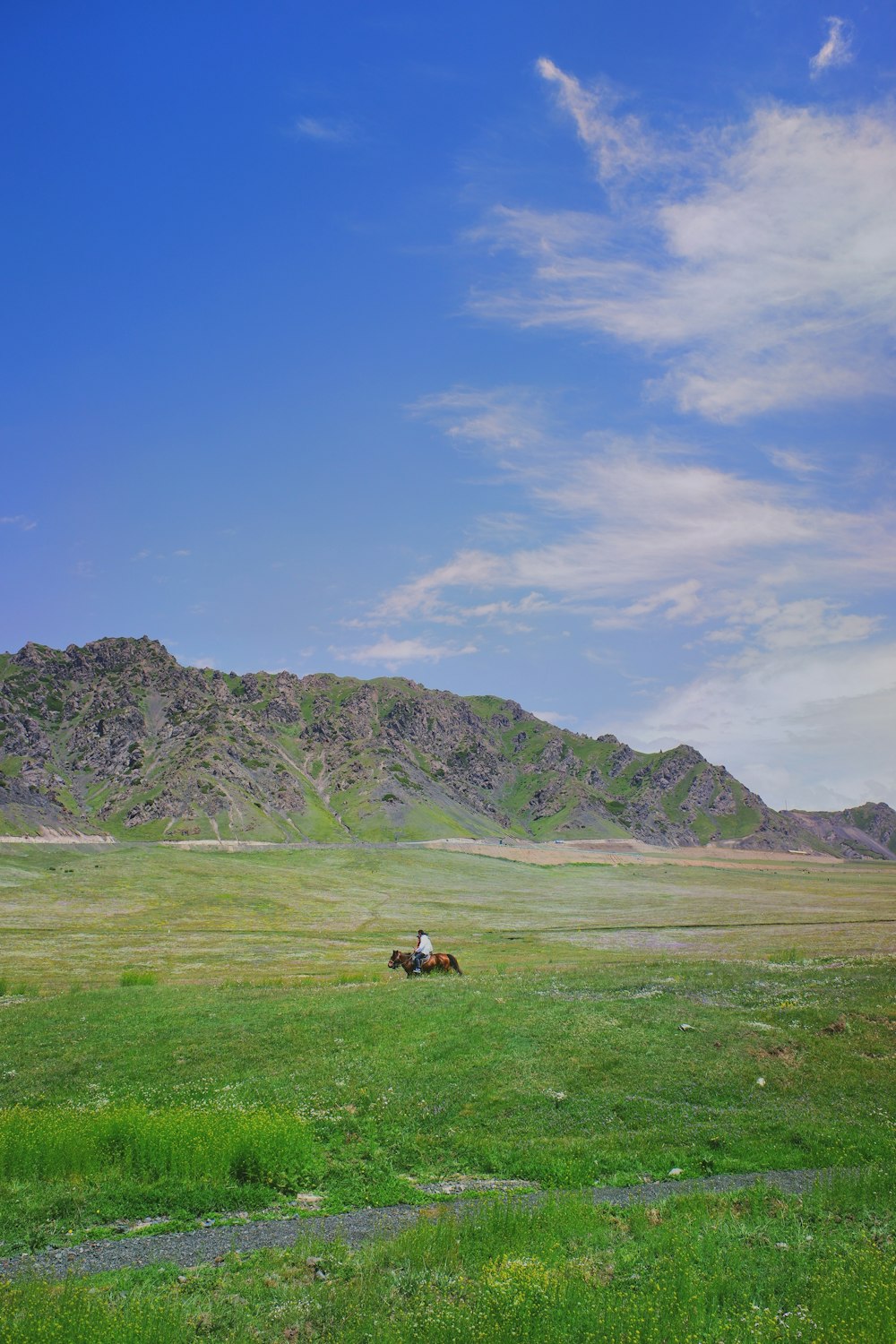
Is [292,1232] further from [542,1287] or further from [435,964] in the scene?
[435,964]

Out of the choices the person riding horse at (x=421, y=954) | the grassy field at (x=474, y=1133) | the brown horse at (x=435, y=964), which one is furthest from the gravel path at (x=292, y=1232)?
the person riding horse at (x=421, y=954)

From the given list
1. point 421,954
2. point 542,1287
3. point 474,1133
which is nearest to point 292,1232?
point 542,1287

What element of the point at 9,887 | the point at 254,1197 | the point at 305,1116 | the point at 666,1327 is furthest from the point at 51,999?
the point at 9,887

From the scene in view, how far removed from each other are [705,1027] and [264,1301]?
20.8 m

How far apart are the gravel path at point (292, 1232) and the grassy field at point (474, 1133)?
0.62 metres

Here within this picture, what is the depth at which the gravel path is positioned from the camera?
15812 mm

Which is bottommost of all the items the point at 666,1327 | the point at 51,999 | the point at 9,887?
the point at 9,887

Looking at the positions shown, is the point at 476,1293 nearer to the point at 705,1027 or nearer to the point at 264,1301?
the point at 264,1301

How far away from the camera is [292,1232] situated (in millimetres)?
17094

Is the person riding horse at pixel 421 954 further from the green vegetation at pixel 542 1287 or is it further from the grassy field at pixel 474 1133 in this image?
the green vegetation at pixel 542 1287

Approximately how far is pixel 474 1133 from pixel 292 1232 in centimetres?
680

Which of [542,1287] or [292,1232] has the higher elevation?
[542,1287]

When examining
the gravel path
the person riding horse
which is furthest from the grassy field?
the person riding horse

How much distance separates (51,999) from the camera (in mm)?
41375
